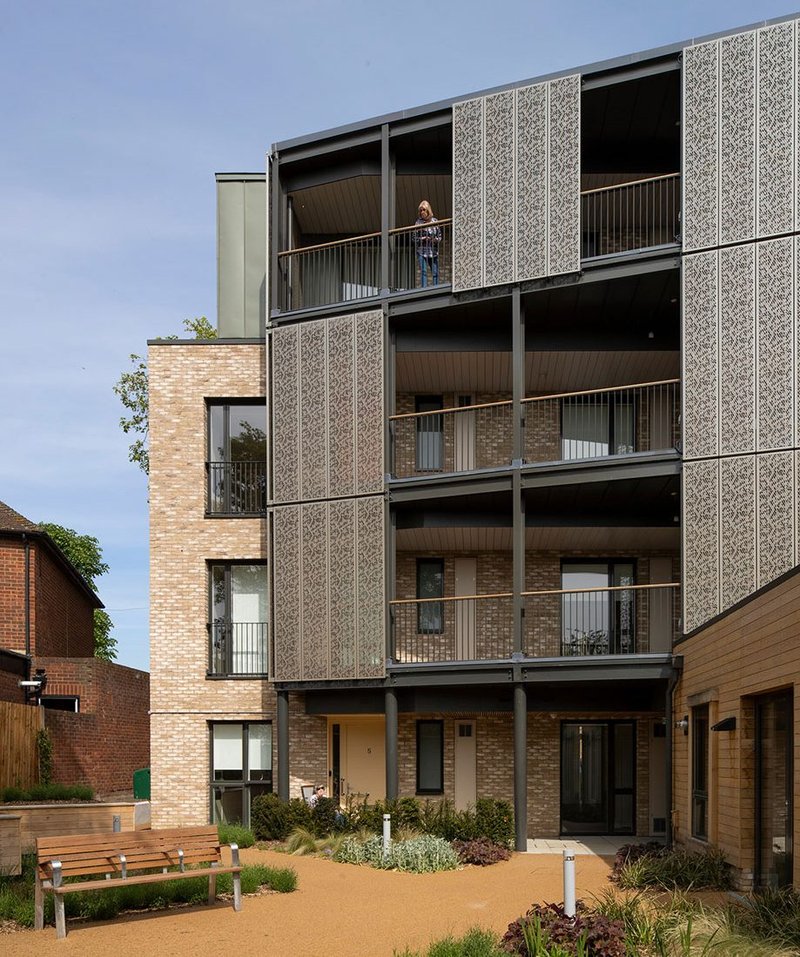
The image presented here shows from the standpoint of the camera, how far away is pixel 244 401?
24.0 meters

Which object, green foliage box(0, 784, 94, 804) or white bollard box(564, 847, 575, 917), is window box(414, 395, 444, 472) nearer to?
green foliage box(0, 784, 94, 804)

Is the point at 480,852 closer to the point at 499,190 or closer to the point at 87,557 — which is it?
the point at 499,190

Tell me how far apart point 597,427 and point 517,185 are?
5.30m

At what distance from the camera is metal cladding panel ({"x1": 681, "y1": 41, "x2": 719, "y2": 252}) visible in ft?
63.1

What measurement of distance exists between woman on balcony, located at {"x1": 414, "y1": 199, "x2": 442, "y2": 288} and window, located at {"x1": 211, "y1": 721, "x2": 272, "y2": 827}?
30.9ft

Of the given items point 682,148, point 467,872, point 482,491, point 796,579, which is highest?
point 682,148

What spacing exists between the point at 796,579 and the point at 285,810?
11.5m

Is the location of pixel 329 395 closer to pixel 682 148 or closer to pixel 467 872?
pixel 682 148

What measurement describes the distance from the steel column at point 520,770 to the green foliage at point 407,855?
1.70 metres

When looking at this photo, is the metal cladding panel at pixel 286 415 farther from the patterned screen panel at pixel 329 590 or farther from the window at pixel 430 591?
the window at pixel 430 591

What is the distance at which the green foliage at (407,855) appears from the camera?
17141 millimetres

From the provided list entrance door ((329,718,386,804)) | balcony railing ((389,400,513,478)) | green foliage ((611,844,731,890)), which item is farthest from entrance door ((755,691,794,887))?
entrance door ((329,718,386,804))

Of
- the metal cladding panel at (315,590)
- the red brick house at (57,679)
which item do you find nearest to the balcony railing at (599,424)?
the metal cladding panel at (315,590)

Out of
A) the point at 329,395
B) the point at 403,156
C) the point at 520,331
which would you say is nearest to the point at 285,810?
the point at 329,395
